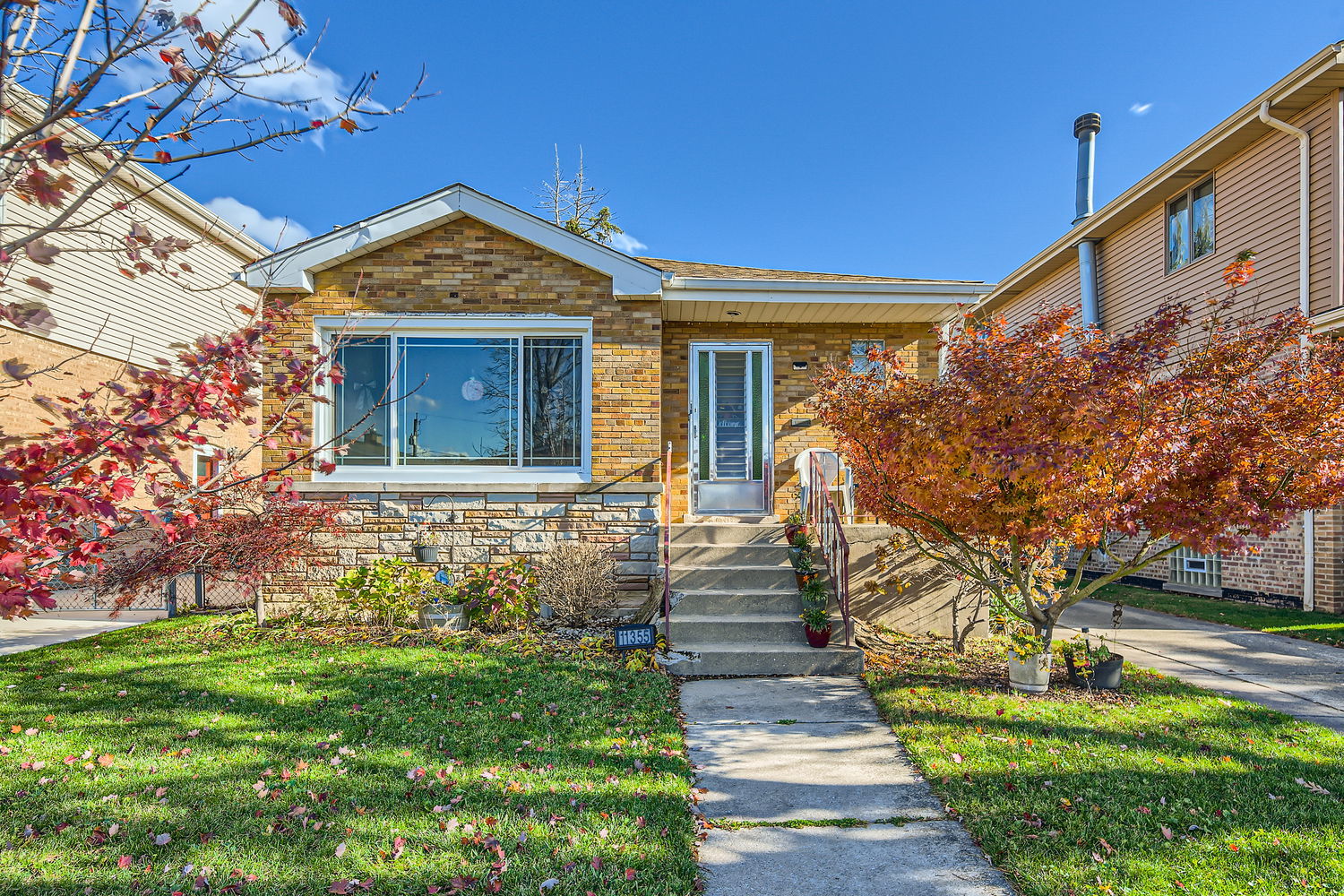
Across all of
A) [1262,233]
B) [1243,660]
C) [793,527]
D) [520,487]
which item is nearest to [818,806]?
[793,527]

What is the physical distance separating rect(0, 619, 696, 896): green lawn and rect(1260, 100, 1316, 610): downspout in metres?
9.25

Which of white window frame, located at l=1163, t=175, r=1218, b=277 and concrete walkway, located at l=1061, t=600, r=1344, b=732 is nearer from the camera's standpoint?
concrete walkway, located at l=1061, t=600, r=1344, b=732

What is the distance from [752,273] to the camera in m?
10.2

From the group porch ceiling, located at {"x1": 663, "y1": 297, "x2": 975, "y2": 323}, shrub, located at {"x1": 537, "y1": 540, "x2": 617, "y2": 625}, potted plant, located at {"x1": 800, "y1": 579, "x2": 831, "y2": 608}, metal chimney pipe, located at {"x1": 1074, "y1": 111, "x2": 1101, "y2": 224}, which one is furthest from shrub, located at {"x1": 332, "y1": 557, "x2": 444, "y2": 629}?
metal chimney pipe, located at {"x1": 1074, "y1": 111, "x2": 1101, "y2": 224}

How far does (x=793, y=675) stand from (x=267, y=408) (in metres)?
6.63

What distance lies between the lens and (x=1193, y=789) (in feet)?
12.0

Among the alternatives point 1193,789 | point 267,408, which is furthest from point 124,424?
point 267,408

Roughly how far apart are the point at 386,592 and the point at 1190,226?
13672 mm

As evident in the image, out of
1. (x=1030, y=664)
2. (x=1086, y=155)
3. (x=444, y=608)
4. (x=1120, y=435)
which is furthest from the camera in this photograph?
(x=1086, y=155)

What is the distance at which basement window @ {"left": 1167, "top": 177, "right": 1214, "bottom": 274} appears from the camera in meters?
11.7

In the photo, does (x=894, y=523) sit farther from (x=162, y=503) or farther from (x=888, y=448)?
(x=162, y=503)

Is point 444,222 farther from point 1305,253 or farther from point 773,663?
point 1305,253

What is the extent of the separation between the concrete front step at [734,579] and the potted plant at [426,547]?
2689 millimetres

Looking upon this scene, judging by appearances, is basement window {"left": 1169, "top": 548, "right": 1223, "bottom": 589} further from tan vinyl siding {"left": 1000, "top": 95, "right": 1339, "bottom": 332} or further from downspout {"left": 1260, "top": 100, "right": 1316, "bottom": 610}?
tan vinyl siding {"left": 1000, "top": 95, "right": 1339, "bottom": 332}
